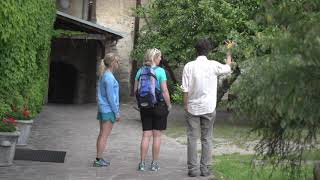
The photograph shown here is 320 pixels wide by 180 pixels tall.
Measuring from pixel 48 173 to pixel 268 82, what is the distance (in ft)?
16.0

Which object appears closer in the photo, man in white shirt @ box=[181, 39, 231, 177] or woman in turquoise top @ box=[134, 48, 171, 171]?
man in white shirt @ box=[181, 39, 231, 177]

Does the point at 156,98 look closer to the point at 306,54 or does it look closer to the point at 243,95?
the point at 243,95

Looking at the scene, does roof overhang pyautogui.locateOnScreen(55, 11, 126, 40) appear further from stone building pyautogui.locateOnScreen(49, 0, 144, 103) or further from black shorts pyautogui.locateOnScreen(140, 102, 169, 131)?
black shorts pyautogui.locateOnScreen(140, 102, 169, 131)

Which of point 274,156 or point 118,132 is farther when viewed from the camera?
point 118,132

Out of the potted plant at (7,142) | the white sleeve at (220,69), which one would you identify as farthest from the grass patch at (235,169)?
the potted plant at (7,142)

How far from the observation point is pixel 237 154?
36.9 ft

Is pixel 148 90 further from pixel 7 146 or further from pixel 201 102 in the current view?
pixel 7 146

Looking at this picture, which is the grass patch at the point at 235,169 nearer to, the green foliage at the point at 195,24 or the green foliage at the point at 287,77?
the green foliage at the point at 287,77

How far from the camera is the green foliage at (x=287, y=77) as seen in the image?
4.28 metres

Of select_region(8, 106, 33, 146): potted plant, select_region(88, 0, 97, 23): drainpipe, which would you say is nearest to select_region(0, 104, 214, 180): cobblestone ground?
select_region(8, 106, 33, 146): potted plant

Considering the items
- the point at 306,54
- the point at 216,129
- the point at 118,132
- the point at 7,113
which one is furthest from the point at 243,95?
the point at 216,129

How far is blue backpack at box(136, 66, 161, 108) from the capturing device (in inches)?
343

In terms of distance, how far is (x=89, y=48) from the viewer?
2655cm

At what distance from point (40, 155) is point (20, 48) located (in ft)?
6.30
